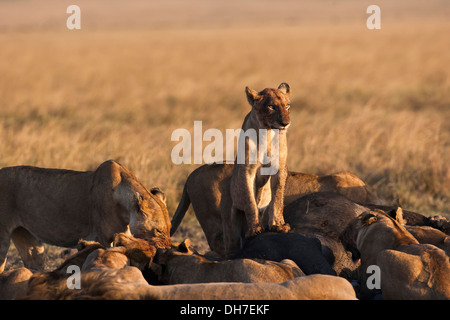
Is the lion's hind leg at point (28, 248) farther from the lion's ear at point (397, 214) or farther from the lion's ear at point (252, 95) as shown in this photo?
the lion's ear at point (397, 214)

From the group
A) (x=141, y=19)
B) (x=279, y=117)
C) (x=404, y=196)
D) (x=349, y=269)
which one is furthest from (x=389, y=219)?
(x=141, y=19)

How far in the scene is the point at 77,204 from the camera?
6.61 metres

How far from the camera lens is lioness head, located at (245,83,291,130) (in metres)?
6.00

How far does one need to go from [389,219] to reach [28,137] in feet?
25.9

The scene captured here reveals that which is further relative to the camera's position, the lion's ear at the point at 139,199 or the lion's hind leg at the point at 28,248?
the lion's hind leg at the point at 28,248

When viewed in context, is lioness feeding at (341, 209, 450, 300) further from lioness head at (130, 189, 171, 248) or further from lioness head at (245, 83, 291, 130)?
lioness head at (130, 189, 171, 248)

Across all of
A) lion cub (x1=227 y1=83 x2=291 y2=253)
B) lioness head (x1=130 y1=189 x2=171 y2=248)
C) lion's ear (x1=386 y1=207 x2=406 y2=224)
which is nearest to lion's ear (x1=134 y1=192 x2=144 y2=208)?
lioness head (x1=130 y1=189 x2=171 y2=248)

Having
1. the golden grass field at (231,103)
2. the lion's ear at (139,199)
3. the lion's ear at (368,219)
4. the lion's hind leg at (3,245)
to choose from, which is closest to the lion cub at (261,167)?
the lion's ear at (368,219)

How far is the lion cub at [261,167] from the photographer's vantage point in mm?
6145

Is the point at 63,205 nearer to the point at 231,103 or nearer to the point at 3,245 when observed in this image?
the point at 3,245

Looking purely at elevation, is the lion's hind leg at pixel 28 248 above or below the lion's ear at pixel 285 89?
below

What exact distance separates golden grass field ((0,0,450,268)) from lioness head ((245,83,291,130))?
8.83ft

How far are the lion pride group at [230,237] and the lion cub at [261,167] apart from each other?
0.5 inches

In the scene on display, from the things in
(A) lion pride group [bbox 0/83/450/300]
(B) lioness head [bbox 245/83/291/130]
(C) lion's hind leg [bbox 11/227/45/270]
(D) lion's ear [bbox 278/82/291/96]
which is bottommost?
(C) lion's hind leg [bbox 11/227/45/270]
